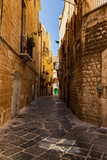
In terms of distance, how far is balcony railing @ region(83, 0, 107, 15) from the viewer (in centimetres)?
580

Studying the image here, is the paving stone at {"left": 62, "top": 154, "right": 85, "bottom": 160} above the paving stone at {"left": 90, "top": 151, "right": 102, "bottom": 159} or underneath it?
above

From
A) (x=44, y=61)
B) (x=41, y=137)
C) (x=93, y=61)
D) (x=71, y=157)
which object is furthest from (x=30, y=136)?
(x=44, y=61)

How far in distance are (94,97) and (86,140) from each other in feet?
7.79

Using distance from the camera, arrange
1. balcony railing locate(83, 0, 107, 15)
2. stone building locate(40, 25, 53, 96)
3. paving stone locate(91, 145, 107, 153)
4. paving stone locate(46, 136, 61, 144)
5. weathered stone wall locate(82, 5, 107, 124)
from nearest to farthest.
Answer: paving stone locate(91, 145, 107, 153) < paving stone locate(46, 136, 61, 144) < weathered stone wall locate(82, 5, 107, 124) < balcony railing locate(83, 0, 107, 15) < stone building locate(40, 25, 53, 96)

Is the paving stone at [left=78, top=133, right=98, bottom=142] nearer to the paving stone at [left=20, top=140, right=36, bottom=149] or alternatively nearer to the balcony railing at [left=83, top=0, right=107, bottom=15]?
the paving stone at [left=20, top=140, right=36, bottom=149]

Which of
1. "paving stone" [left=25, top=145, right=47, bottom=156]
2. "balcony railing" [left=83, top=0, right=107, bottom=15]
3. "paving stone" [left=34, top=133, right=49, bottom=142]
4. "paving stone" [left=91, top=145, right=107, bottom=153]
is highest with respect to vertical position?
"balcony railing" [left=83, top=0, right=107, bottom=15]

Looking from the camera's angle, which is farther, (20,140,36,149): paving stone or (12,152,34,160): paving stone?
(20,140,36,149): paving stone

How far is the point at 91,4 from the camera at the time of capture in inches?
239

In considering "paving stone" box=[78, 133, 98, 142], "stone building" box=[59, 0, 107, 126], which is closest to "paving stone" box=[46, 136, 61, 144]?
"paving stone" box=[78, 133, 98, 142]

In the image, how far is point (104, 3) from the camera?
5406 mm

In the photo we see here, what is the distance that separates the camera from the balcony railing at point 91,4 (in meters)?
5.80

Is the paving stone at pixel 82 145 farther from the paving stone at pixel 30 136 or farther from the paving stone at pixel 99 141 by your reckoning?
the paving stone at pixel 30 136

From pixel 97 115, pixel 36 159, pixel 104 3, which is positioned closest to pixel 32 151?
pixel 36 159

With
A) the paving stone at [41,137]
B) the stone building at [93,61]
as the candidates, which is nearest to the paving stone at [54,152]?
the paving stone at [41,137]
